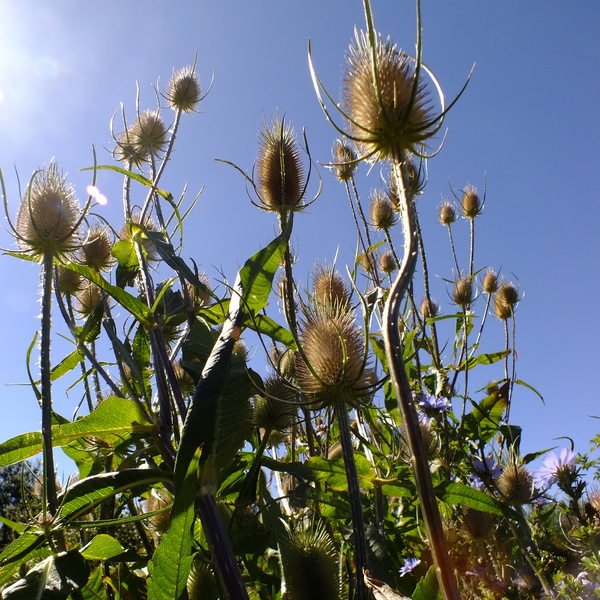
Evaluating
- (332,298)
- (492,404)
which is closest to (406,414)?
(332,298)

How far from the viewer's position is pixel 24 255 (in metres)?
1.72

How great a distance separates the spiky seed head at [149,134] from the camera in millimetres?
3057

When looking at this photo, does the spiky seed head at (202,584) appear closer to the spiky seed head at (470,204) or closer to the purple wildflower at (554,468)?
the purple wildflower at (554,468)

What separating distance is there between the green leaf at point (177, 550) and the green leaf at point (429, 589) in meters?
0.53

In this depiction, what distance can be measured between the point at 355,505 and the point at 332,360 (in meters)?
0.39

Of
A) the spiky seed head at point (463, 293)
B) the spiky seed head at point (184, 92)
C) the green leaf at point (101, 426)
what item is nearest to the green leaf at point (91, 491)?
the green leaf at point (101, 426)

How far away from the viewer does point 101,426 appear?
1.53m

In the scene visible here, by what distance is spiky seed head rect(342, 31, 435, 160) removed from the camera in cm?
120

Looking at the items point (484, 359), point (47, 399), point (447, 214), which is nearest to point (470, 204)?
point (447, 214)

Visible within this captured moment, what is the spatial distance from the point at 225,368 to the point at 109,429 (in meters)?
0.57

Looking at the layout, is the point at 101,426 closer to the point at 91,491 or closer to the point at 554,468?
the point at 91,491

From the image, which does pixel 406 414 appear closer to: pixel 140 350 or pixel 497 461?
pixel 140 350

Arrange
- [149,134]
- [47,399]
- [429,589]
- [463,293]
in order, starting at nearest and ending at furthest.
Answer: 1. [429,589]
2. [47,399]
3. [149,134]
4. [463,293]

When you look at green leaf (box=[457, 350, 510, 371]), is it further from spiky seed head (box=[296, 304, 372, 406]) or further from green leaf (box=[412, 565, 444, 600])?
green leaf (box=[412, 565, 444, 600])
